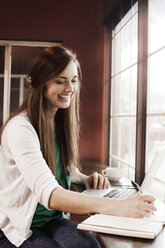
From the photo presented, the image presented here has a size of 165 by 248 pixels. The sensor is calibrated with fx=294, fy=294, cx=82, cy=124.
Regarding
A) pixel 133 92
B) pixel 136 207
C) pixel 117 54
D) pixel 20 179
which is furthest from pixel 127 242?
pixel 117 54

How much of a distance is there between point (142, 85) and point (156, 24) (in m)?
0.46

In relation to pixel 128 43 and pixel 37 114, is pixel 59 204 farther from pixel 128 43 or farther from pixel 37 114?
pixel 128 43

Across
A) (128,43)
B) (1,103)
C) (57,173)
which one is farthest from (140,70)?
(1,103)

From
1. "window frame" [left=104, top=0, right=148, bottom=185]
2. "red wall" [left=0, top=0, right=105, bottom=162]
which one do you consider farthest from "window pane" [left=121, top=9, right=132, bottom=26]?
"red wall" [left=0, top=0, right=105, bottom=162]

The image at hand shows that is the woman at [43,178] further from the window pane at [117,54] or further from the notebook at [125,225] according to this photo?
the window pane at [117,54]

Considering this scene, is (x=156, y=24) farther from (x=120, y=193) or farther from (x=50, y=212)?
(x=50, y=212)

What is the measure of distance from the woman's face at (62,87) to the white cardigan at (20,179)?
18 centimetres

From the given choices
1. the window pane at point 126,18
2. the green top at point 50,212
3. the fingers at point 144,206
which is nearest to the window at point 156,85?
the window pane at point 126,18

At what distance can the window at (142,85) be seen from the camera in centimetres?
215

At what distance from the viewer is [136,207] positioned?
3.12 ft

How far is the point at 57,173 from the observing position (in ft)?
4.67

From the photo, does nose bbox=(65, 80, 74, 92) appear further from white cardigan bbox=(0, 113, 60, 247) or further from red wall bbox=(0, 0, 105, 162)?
red wall bbox=(0, 0, 105, 162)

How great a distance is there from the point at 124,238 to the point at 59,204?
0.23 m

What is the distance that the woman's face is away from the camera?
1.30 metres
